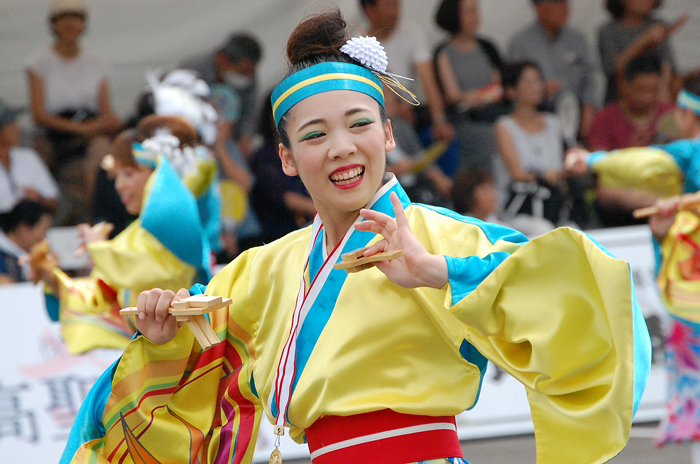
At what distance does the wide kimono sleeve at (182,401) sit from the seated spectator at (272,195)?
9.82 ft

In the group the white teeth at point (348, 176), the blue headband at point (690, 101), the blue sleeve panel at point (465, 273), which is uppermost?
the white teeth at point (348, 176)

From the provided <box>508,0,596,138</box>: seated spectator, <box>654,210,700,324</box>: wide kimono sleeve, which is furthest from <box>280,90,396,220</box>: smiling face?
<box>508,0,596,138</box>: seated spectator

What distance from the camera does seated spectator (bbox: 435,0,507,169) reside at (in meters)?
5.21

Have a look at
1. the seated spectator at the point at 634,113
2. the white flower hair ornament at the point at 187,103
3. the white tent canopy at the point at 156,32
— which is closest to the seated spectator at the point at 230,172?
the white tent canopy at the point at 156,32

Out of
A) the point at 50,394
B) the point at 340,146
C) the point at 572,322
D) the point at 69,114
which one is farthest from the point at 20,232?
the point at 572,322

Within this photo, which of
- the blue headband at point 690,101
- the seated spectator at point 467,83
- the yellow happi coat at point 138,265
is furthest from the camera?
the seated spectator at point 467,83

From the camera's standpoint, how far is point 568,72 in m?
5.53

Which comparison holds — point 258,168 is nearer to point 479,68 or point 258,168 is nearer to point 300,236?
point 479,68

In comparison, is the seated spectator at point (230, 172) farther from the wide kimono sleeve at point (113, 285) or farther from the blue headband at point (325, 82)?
the blue headband at point (325, 82)

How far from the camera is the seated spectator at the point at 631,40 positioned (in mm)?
5566

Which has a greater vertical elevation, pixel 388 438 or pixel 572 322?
pixel 572 322

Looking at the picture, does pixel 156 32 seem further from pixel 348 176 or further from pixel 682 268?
pixel 348 176

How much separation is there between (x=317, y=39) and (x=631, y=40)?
4.40m

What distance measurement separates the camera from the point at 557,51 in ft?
18.0
